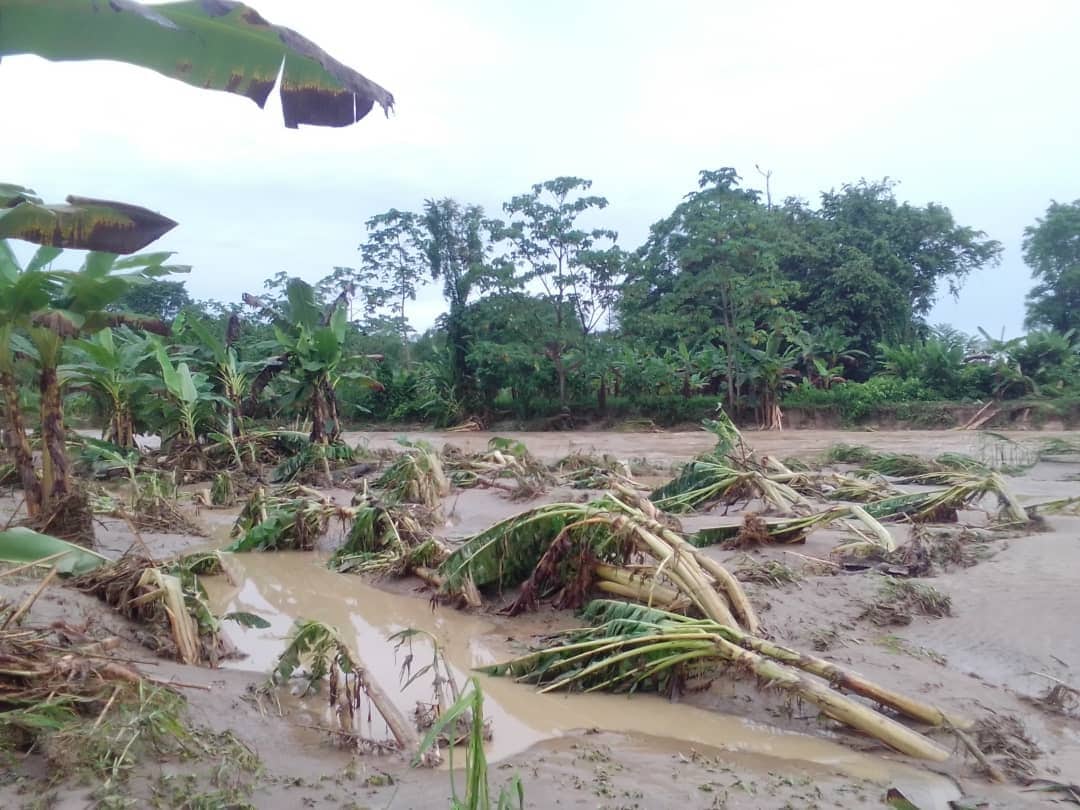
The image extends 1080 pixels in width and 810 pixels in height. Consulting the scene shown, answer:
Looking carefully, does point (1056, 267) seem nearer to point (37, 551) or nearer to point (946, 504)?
Answer: point (946, 504)

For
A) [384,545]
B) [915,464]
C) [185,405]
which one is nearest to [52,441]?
[384,545]

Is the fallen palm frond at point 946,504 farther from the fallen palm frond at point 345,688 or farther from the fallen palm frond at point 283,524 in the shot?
A: the fallen palm frond at point 345,688

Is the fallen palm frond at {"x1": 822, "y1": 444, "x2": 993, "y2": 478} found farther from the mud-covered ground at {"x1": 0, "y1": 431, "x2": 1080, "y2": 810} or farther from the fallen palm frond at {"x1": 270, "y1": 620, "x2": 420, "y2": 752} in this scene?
the fallen palm frond at {"x1": 270, "y1": 620, "x2": 420, "y2": 752}

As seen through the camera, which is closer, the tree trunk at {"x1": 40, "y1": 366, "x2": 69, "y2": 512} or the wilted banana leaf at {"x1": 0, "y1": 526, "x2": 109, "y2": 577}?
the wilted banana leaf at {"x1": 0, "y1": 526, "x2": 109, "y2": 577}

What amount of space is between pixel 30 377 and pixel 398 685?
6.97m

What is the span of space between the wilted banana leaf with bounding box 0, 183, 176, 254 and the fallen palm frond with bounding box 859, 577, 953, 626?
15.0 feet

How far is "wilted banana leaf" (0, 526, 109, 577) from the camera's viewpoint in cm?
318

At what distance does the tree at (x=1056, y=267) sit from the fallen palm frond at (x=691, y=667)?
3050 cm

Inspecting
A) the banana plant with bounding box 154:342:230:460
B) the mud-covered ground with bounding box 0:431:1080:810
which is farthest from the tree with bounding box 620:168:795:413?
the mud-covered ground with bounding box 0:431:1080:810

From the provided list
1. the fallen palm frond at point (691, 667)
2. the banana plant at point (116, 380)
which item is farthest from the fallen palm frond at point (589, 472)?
the banana plant at point (116, 380)

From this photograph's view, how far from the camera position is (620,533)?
4867 millimetres

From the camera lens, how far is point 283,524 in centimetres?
770

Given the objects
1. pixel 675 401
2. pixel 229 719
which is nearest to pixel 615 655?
pixel 229 719

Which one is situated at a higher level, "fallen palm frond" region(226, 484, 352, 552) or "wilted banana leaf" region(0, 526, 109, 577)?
"wilted banana leaf" region(0, 526, 109, 577)
